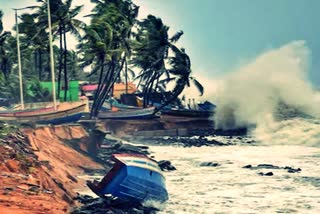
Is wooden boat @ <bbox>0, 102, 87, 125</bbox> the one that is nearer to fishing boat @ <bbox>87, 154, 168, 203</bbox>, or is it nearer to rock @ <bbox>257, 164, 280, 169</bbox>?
rock @ <bbox>257, 164, 280, 169</bbox>

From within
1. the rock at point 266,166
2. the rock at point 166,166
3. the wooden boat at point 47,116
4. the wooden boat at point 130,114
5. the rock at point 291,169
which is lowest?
the rock at point 266,166

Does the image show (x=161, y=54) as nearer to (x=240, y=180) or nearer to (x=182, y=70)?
(x=182, y=70)

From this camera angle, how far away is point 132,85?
275ft

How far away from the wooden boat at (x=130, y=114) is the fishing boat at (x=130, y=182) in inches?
1355

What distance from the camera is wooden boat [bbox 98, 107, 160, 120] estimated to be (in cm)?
5667

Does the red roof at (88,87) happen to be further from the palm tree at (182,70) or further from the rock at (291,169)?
the rock at (291,169)

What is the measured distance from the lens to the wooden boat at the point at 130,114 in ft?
186

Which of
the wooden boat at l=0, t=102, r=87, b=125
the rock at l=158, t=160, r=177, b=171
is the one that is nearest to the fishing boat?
the rock at l=158, t=160, r=177, b=171

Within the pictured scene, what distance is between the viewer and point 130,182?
20.6m

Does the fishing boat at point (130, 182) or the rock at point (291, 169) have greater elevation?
the fishing boat at point (130, 182)

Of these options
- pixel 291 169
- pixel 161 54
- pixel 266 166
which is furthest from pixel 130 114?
pixel 291 169

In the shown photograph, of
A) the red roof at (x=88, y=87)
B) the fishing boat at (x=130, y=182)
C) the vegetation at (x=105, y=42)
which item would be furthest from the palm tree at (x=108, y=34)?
the fishing boat at (x=130, y=182)

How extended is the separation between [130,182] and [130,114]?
37.3 m

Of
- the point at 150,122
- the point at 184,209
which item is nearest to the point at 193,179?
the point at 184,209
